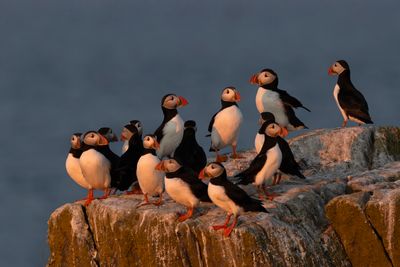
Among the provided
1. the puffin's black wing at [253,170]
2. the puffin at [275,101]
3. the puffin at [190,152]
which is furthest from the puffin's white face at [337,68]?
the puffin's black wing at [253,170]

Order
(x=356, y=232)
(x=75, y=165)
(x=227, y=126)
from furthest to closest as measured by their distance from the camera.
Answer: (x=227, y=126) → (x=75, y=165) → (x=356, y=232)

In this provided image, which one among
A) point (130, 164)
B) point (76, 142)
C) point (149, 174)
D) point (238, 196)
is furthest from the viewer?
point (76, 142)

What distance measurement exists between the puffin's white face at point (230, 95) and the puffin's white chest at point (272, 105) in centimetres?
125

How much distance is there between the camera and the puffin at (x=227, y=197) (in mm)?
16641

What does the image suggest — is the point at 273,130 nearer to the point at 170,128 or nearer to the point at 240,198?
the point at 240,198

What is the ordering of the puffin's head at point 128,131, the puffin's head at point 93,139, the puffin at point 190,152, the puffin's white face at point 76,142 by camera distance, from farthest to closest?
the puffin's head at point 128,131
the puffin at point 190,152
the puffin's white face at point 76,142
the puffin's head at point 93,139

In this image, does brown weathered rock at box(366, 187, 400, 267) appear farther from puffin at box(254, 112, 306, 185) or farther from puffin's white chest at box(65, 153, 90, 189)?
puffin's white chest at box(65, 153, 90, 189)

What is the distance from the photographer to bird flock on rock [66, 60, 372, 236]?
17266 millimetres

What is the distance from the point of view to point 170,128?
20.2 m

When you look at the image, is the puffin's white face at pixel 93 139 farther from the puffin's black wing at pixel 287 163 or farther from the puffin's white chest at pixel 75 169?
the puffin's black wing at pixel 287 163

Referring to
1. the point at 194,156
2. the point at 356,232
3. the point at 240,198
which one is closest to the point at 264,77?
the point at 194,156

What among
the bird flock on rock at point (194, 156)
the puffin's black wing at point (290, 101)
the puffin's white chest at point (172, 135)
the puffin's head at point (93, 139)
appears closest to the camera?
the bird flock on rock at point (194, 156)

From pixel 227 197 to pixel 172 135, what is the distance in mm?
3703

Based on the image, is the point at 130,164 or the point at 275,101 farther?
the point at 275,101
